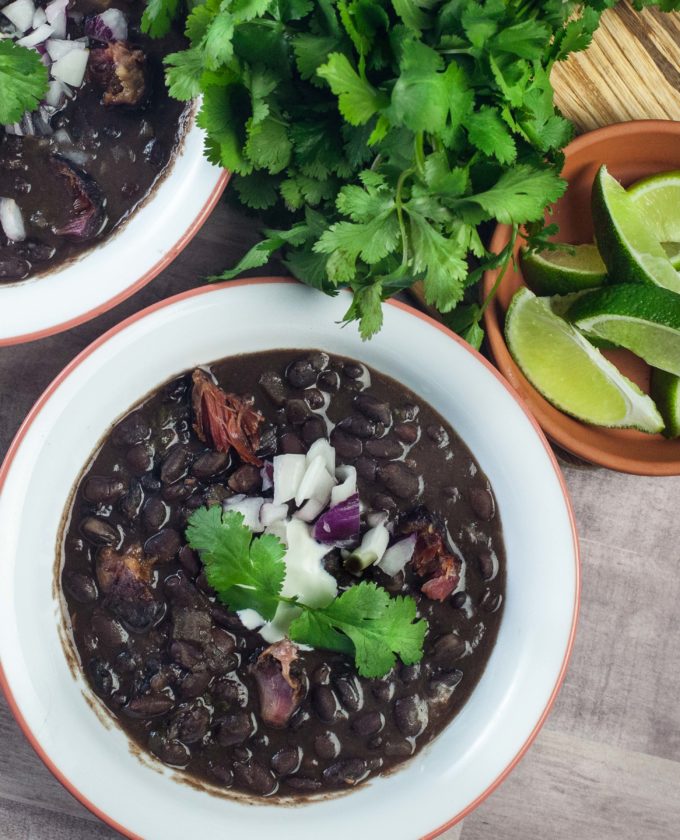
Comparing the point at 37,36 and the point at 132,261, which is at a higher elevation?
the point at 37,36

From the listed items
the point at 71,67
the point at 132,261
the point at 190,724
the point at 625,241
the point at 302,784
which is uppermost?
the point at 71,67

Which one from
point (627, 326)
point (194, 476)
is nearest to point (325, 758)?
point (194, 476)

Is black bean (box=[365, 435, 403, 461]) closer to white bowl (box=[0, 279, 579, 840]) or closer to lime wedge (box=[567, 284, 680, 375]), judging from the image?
white bowl (box=[0, 279, 579, 840])

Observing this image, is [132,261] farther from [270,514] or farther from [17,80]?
[270,514]

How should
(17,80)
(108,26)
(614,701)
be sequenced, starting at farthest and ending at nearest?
(614,701) → (108,26) → (17,80)

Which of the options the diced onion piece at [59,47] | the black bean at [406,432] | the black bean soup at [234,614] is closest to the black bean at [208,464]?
the black bean soup at [234,614]

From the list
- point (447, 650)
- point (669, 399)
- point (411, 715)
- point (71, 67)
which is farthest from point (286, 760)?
point (71, 67)
